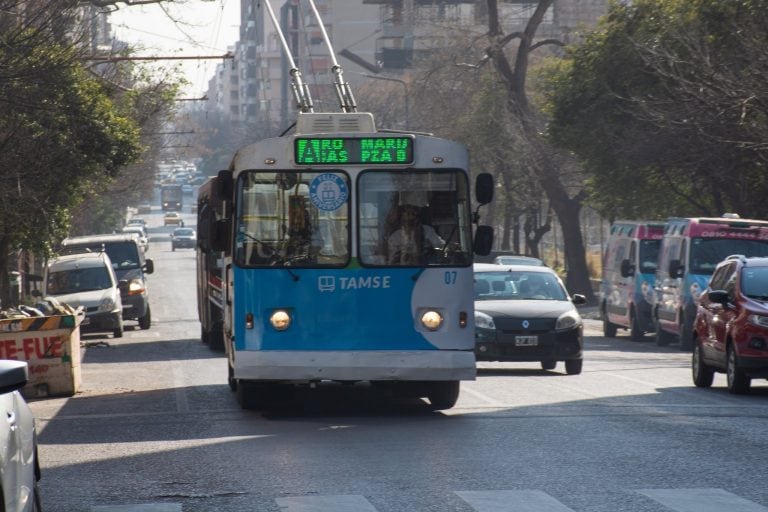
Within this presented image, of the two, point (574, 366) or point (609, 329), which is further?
point (609, 329)

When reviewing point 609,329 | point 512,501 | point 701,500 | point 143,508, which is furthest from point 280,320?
point 609,329

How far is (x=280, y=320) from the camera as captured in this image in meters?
15.1

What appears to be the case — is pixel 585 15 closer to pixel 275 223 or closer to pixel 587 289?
pixel 587 289

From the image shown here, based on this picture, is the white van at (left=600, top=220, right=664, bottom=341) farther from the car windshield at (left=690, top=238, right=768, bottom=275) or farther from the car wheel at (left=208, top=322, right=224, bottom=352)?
the car wheel at (left=208, top=322, right=224, bottom=352)

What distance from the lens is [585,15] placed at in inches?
4156

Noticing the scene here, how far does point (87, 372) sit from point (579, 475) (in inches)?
573

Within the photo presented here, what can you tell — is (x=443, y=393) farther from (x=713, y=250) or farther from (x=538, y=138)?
(x=538, y=138)

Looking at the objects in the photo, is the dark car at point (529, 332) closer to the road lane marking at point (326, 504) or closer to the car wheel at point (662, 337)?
the car wheel at point (662, 337)

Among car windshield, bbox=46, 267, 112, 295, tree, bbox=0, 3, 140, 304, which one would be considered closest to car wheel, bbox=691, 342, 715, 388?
tree, bbox=0, 3, 140, 304

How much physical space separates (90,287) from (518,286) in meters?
15.4

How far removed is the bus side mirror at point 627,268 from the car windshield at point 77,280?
1148 cm

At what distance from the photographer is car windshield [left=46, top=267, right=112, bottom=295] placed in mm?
36219

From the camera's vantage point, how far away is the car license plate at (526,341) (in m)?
21.7

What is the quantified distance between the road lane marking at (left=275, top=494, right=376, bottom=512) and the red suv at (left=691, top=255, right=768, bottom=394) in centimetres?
916
